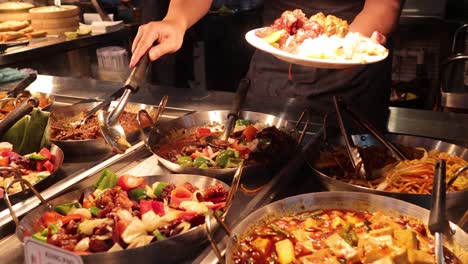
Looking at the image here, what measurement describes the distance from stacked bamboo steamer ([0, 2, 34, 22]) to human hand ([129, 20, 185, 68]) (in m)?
4.24

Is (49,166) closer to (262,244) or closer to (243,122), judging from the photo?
(243,122)

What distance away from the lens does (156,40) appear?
2449 mm

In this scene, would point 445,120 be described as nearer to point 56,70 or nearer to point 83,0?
point 56,70

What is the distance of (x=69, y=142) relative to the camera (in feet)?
7.79

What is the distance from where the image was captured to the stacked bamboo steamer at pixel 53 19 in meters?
6.04

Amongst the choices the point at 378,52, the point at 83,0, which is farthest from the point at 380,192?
the point at 83,0

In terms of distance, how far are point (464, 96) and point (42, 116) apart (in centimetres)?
283

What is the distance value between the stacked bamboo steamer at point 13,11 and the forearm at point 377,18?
5007 millimetres

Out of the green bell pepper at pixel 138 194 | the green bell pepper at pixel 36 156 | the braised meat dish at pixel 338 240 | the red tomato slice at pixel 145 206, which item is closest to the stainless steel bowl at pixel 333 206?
the braised meat dish at pixel 338 240

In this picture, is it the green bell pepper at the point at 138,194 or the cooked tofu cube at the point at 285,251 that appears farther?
the green bell pepper at the point at 138,194

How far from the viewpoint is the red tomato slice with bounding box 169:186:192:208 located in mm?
1757

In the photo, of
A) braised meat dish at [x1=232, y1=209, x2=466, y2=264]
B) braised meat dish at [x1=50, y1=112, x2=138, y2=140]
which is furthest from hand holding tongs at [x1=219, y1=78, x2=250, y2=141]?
braised meat dish at [x1=232, y1=209, x2=466, y2=264]

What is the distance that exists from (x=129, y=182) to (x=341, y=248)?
2.85ft

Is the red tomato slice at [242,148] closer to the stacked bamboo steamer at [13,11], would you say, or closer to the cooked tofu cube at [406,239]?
the cooked tofu cube at [406,239]
